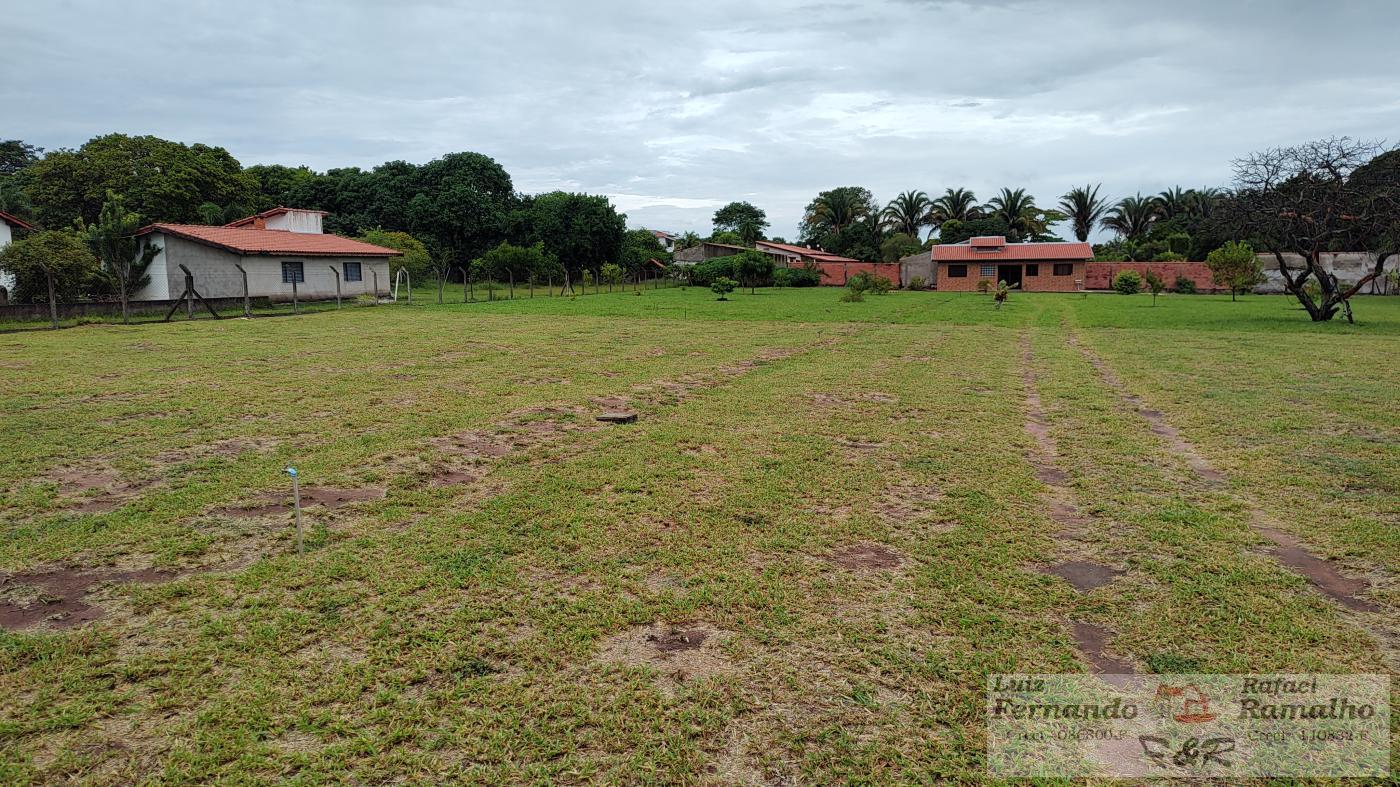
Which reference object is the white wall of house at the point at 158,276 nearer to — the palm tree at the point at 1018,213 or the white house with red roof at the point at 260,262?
the white house with red roof at the point at 260,262

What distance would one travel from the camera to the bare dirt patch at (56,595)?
12.6ft

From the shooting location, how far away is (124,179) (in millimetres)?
42781

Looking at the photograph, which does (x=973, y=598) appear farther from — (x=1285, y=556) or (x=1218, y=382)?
(x=1218, y=382)

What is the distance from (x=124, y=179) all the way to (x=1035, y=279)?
55.7 m

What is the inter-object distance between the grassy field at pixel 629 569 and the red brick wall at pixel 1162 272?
4430 cm

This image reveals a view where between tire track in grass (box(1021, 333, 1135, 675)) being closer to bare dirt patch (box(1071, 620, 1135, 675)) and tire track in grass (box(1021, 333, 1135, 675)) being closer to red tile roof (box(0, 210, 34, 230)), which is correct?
bare dirt patch (box(1071, 620, 1135, 675))

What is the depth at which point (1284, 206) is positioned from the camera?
2141cm

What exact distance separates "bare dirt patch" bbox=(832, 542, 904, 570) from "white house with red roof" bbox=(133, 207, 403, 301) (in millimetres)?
31715

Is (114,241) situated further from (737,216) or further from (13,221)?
(737,216)

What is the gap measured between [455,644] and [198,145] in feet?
183

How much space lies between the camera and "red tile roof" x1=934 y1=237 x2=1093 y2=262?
5144 centimetres

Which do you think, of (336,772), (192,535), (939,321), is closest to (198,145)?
(939,321)

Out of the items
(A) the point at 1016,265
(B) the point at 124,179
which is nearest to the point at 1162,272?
(A) the point at 1016,265

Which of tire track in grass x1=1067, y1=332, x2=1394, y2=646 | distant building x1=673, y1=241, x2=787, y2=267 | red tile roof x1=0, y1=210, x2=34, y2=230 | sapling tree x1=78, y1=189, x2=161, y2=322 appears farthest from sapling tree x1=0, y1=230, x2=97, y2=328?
distant building x1=673, y1=241, x2=787, y2=267
